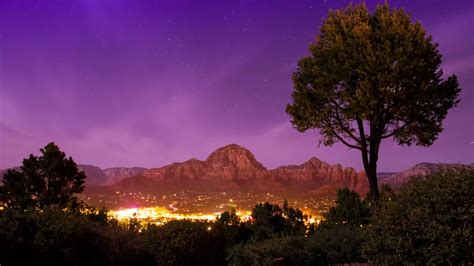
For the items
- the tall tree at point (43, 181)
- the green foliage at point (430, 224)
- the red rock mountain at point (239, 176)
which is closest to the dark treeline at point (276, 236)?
the green foliage at point (430, 224)

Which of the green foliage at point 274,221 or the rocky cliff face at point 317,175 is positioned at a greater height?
the rocky cliff face at point 317,175

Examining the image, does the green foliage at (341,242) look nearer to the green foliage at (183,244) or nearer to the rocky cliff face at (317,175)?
the green foliage at (183,244)

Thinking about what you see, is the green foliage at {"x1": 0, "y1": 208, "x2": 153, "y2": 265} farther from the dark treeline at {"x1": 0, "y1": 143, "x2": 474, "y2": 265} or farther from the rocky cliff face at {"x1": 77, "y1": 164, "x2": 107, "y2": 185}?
the rocky cliff face at {"x1": 77, "y1": 164, "x2": 107, "y2": 185}

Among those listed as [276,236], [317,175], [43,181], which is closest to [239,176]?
[317,175]

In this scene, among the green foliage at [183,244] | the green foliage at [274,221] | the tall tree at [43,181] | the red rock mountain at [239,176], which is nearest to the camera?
the green foliage at [183,244]

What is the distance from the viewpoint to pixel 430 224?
10.0 m

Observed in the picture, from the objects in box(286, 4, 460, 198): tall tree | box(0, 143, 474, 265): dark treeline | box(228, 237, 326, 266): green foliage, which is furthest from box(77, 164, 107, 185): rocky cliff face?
box(228, 237, 326, 266): green foliage

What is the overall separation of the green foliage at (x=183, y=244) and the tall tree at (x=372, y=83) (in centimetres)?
861

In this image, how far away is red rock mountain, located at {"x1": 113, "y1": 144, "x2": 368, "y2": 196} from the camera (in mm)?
56750

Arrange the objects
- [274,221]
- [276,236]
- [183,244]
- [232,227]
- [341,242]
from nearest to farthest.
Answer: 1. [341,242]
2. [183,244]
3. [276,236]
4. [232,227]
5. [274,221]

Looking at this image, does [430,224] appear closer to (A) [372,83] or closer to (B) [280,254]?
(B) [280,254]

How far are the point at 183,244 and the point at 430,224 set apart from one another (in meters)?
8.53

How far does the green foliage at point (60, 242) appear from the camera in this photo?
1252 centimetres

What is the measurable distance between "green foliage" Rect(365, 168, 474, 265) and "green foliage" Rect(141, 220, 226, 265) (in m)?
6.77
